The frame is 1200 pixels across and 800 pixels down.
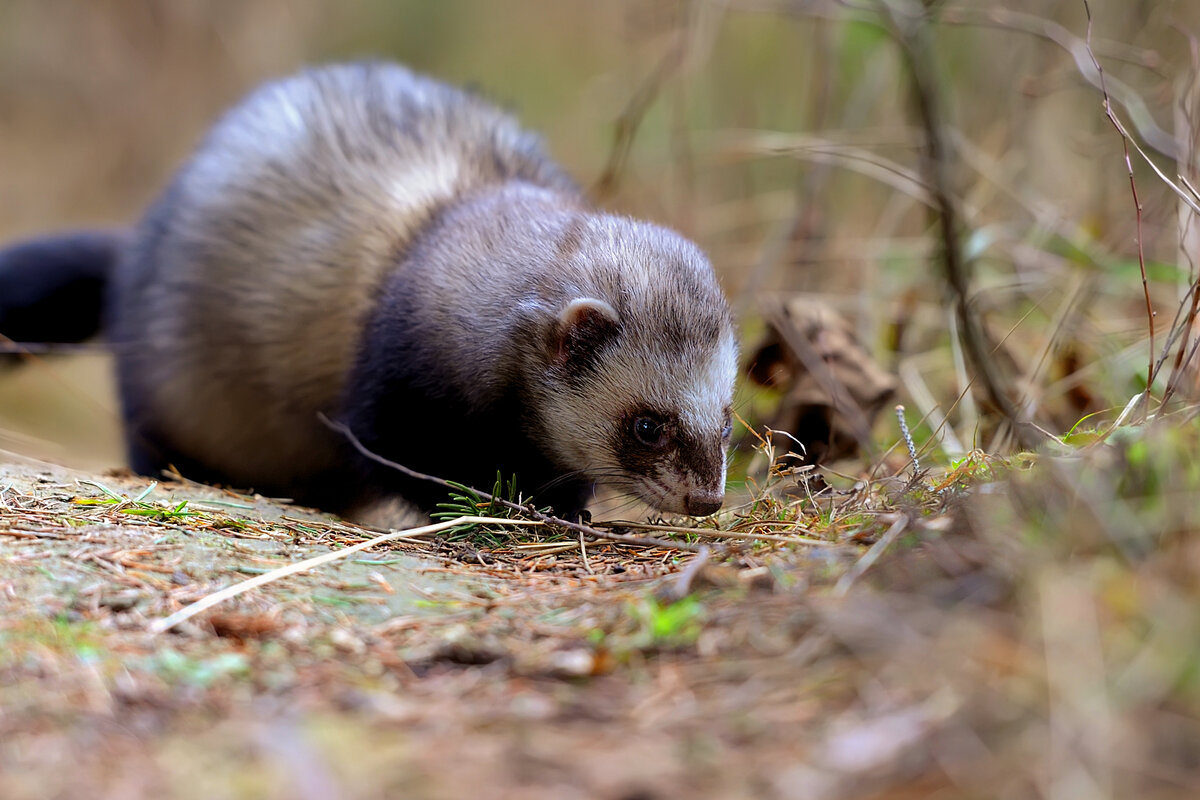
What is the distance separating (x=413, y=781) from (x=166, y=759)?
0.40 m

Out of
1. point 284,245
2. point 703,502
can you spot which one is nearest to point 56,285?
point 284,245

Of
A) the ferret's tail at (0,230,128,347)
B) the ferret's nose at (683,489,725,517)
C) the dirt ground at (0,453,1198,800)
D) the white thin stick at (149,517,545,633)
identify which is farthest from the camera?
the ferret's tail at (0,230,128,347)

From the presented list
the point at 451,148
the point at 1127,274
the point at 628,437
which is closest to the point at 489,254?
the point at 628,437

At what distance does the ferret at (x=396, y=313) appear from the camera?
3.40m

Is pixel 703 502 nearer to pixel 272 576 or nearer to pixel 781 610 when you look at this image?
pixel 781 610

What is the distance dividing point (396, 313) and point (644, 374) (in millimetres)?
975

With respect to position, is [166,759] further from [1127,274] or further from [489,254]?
[1127,274]

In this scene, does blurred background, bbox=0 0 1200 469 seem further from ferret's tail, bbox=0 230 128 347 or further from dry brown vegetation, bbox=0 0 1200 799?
ferret's tail, bbox=0 230 128 347

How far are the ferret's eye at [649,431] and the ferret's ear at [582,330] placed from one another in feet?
0.89

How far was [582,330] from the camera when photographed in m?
3.36

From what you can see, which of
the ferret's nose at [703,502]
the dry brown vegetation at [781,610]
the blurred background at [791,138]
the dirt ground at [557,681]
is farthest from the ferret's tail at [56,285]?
the ferret's nose at [703,502]

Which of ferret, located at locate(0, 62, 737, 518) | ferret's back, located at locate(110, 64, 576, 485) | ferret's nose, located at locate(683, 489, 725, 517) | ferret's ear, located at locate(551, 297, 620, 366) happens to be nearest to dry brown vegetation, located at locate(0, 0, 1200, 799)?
ferret's nose, located at locate(683, 489, 725, 517)

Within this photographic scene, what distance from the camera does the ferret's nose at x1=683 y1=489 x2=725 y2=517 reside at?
331cm

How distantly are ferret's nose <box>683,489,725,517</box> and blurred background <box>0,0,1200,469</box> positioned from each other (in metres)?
0.71
